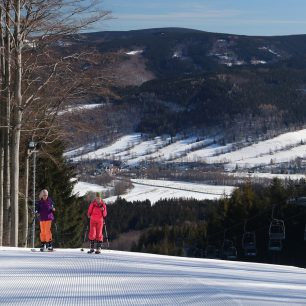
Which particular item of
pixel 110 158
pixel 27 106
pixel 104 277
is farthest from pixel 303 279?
pixel 110 158

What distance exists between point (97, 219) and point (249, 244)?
24255 millimetres

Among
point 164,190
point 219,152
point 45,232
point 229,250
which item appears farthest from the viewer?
point 219,152

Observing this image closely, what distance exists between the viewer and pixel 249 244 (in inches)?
1582

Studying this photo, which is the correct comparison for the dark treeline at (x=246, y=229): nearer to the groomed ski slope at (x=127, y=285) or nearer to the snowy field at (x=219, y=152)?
the groomed ski slope at (x=127, y=285)

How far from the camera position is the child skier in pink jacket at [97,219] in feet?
56.1

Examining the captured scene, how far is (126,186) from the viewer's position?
116000mm

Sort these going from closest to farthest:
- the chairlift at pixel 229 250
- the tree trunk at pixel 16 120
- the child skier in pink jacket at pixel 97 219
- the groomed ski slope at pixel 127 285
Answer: the groomed ski slope at pixel 127 285
the child skier in pink jacket at pixel 97 219
the tree trunk at pixel 16 120
the chairlift at pixel 229 250

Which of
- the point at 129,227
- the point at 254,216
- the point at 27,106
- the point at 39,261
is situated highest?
the point at 27,106

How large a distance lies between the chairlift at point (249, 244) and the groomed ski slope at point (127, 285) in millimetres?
27057

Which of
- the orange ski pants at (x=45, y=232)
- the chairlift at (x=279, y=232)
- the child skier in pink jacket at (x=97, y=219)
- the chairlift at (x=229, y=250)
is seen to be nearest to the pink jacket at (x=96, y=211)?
the child skier in pink jacket at (x=97, y=219)

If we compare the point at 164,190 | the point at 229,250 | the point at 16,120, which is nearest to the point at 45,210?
the point at 16,120

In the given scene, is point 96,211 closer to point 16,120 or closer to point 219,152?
point 16,120

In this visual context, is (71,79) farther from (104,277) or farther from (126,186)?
(126,186)

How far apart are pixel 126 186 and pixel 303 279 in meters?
102
